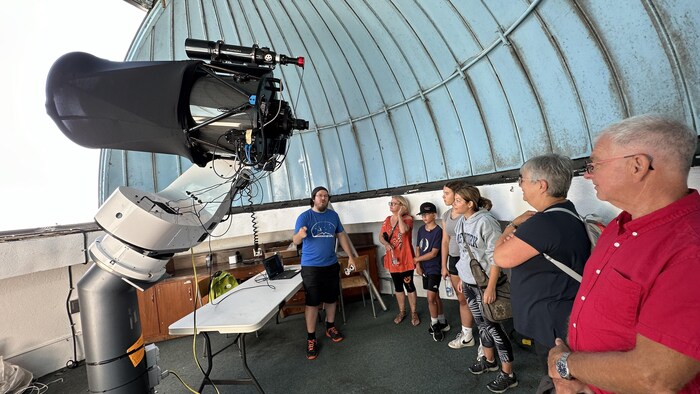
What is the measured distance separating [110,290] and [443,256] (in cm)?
324

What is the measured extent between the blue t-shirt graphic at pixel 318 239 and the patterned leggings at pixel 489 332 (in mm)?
1545

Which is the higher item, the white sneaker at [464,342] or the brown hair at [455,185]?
the brown hair at [455,185]

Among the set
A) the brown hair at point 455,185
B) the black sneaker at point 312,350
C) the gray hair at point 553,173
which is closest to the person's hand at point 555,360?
the gray hair at point 553,173

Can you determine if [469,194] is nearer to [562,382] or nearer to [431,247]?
[431,247]

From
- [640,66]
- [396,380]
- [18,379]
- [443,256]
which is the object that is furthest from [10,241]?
[640,66]

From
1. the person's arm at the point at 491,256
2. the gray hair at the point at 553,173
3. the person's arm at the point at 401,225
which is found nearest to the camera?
the gray hair at the point at 553,173

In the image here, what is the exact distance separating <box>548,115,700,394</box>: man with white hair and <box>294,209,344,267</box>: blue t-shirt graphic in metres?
2.72

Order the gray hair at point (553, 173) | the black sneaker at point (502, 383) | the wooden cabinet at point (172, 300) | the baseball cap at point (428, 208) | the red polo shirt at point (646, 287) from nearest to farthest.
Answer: the red polo shirt at point (646, 287) < the gray hair at point (553, 173) < the black sneaker at point (502, 383) < the baseball cap at point (428, 208) < the wooden cabinet at point (172, 300)

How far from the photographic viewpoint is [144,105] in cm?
112

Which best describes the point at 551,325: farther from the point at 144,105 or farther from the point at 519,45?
the point at 519,45

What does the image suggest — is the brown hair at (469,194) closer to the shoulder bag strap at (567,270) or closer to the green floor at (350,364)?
the shoulder bag strap at (567,270)

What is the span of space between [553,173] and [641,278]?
1033 millimetres

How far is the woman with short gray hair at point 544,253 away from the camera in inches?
64.2

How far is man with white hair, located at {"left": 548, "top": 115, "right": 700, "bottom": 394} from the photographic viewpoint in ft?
2.56
